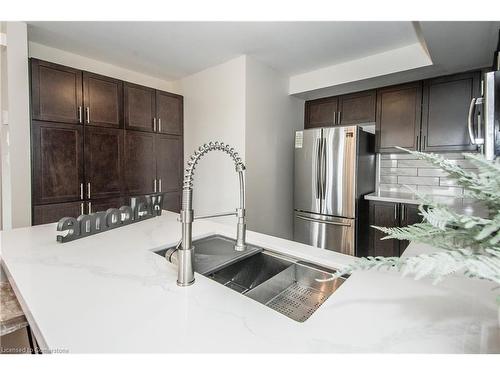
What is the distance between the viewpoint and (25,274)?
914mm

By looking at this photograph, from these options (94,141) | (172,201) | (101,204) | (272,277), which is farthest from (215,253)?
(172,201)

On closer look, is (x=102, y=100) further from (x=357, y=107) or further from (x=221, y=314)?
(x=357, y=107)

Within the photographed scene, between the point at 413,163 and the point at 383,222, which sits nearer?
the point at 383,222

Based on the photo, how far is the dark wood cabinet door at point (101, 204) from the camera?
2543 mm

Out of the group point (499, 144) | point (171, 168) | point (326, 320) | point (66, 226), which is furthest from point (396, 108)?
point (66, 226)

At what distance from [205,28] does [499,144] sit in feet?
7.07

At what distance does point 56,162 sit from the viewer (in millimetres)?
2330

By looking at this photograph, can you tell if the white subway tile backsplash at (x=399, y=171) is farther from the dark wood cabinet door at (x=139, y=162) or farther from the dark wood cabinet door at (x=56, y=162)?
the dark wood cabinet door at (x=56, y=162)

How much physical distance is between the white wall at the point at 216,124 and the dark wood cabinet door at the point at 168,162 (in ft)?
0.42

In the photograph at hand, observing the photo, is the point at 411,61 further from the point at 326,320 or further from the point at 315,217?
the point at 326,320

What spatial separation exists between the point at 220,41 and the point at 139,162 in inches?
60.3

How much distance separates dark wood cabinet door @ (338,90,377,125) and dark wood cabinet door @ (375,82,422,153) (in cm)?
8

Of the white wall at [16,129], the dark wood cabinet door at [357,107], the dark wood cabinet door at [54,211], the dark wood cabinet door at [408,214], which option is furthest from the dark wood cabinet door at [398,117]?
the white wall at [16,129]

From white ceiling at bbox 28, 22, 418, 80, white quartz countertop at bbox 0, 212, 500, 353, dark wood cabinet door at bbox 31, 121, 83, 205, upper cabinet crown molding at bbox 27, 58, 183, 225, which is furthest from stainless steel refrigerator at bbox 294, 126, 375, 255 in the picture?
dark wood cabinet door at bbox 31, 121, 83, 205
